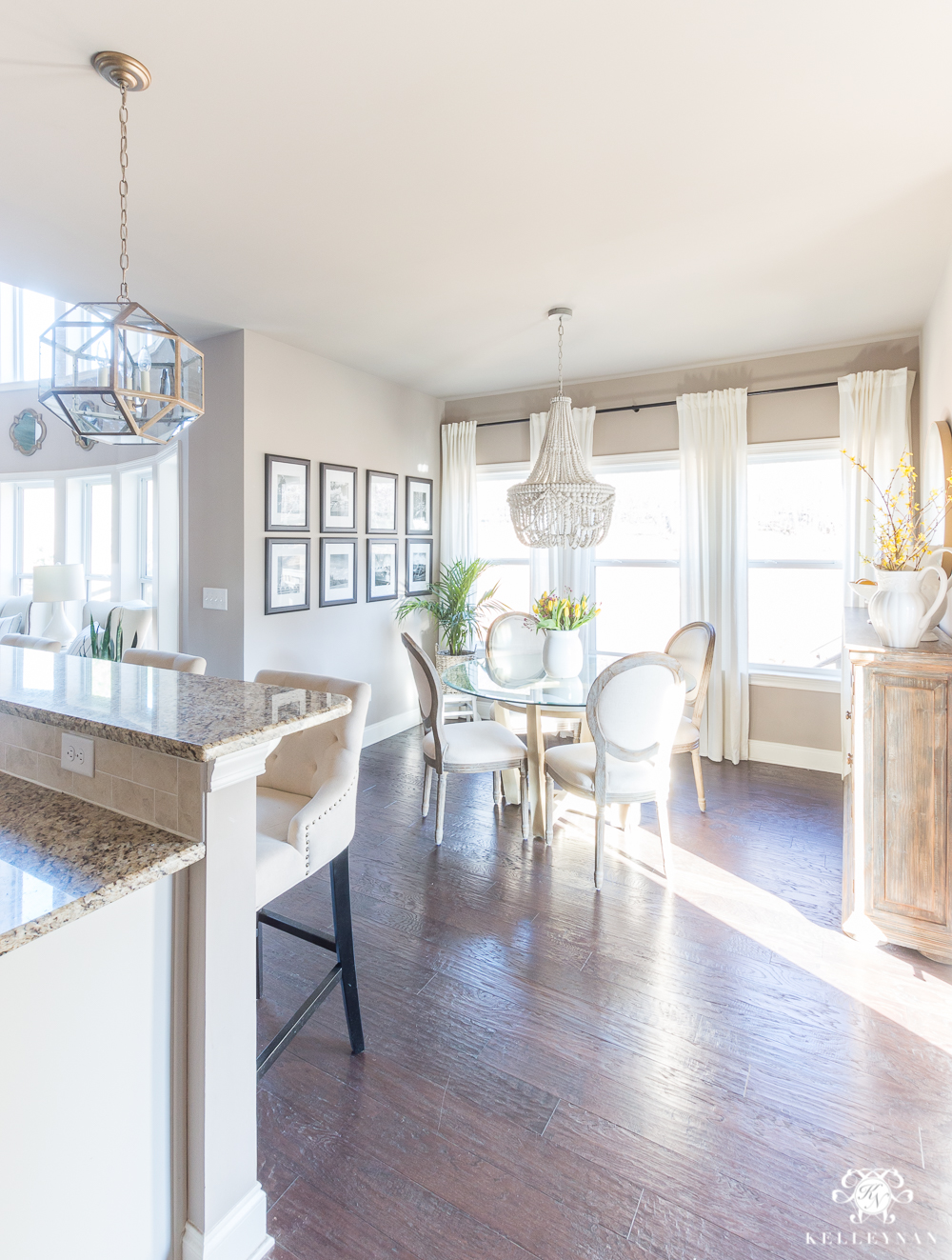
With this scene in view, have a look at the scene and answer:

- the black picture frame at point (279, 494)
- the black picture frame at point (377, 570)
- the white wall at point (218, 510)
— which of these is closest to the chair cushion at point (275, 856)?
the white wall at point (218, 510)

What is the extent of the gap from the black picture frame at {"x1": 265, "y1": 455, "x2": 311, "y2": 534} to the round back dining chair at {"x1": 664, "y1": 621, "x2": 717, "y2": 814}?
2.47 m

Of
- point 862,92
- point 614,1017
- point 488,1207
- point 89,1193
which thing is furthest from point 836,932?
point 862,92

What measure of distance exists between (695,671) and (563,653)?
0.86 meters

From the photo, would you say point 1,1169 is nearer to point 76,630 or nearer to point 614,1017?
point 614,1017

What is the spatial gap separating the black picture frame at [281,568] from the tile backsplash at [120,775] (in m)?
2.62

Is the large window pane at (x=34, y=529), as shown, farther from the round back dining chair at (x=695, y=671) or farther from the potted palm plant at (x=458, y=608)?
the round back dining chair at (x=695, y=671)

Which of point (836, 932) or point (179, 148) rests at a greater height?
point (179, 148)

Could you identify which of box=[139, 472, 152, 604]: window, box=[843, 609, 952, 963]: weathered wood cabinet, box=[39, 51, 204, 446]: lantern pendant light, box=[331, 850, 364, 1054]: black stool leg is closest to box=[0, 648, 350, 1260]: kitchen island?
box=[331, 850, 364, 1054]: black stool leg

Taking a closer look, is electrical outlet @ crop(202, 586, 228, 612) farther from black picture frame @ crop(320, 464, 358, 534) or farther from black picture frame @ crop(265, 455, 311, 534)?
black picture frame @ crop(320, 464, 358, 534)

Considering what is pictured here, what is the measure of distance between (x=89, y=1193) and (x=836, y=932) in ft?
8.05

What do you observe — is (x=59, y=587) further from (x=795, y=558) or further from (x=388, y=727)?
(x=795, y=558)

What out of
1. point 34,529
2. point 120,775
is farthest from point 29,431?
point 120,775

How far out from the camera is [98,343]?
59.9 inches

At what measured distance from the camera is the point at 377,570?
5.05m
